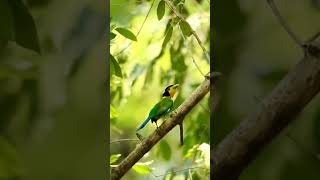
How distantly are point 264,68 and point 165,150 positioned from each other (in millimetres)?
349

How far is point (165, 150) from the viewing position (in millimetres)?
1260

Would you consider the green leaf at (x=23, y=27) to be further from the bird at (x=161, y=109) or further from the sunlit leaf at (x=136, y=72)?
the sunlit leaf at (x=136, y=72)

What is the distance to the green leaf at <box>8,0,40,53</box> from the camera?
→ 90 centimetres

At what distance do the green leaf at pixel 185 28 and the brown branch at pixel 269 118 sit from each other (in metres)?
0.33

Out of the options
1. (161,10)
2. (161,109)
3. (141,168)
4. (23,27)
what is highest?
(161,10)

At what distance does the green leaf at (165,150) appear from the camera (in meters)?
1.25

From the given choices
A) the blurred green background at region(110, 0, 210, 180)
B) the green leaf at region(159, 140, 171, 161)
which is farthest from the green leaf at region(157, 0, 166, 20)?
the green leaf at region(159, 140, 171, 161)

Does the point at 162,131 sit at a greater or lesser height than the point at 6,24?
lesser

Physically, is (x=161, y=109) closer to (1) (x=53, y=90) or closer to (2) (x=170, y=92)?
(2) (x=170, y=92)

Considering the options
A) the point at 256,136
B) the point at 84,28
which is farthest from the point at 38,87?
the point at 256,136

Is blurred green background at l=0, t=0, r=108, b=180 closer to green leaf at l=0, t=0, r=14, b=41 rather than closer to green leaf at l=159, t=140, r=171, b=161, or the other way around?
green leaf at l=0, t=0, r=14, b=41

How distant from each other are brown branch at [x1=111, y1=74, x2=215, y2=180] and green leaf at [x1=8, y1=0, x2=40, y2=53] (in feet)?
1.15

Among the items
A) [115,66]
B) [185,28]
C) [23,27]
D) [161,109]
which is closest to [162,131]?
[161,109]

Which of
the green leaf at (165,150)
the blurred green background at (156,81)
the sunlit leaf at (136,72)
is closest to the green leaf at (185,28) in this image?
the blurred green background at (156,81)
